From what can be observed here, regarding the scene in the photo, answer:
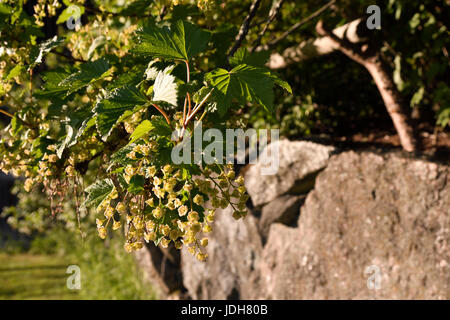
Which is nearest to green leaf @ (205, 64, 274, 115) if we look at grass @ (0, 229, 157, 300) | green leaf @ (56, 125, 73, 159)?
green leaf @ (56, 125, 73, 159)

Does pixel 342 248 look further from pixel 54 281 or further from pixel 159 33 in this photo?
pixel 54 281

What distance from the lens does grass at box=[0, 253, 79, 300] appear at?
16.4 ft

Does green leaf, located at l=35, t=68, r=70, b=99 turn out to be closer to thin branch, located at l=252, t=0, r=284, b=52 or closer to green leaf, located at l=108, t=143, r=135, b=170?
green leaf, located at l=108, t=143, r=135, b=170

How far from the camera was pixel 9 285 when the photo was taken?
539cm

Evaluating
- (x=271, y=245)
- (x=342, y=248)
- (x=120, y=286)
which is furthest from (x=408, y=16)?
(x=120, y=286)

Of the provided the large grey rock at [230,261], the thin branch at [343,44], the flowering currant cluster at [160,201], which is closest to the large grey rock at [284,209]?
the large grey rock at [230,261]

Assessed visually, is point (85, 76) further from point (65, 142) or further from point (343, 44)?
point (343, 44)

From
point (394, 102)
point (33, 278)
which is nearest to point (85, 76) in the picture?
point (394, 102)

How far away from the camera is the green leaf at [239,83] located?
96 cm

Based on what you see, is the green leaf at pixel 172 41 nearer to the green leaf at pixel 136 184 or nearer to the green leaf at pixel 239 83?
the green leaf at pixel 239 83

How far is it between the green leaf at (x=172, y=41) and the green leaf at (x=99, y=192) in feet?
1.31

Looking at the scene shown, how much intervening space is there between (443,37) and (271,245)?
2.20 m

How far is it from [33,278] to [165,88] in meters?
5.69

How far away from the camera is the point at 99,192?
1146 mm
